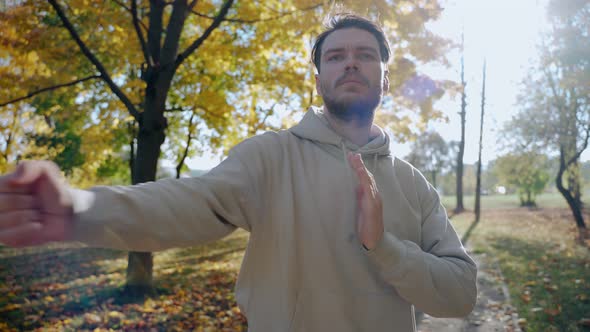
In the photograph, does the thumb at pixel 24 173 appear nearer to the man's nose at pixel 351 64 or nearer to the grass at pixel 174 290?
the man's nose at pixel 351 64

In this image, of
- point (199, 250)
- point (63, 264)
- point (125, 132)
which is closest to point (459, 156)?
point (199, 250)

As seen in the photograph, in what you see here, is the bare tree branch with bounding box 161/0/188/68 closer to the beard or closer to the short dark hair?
the short dark hair

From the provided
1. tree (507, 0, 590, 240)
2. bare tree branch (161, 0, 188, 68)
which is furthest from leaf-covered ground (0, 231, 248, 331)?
tree (507, 0, 590, 240)

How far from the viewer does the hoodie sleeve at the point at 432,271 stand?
4.99 ft

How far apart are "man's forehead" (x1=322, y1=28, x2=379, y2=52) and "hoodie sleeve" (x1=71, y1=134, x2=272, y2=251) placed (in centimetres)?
70

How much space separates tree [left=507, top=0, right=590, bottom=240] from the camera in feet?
30.8

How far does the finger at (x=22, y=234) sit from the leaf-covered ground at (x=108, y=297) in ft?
14.1

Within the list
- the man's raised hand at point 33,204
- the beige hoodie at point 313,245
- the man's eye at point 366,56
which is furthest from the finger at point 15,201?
the man's eye at point 366,56

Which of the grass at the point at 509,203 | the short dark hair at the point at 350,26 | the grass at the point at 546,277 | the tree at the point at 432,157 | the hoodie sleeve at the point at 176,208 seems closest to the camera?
the hoodie sleeve at the point at 176,208

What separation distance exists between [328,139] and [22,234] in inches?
50.1

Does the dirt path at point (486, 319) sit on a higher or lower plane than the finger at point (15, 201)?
lower

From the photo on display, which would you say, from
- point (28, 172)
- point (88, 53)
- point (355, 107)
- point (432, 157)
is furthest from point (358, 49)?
point (432, 157)

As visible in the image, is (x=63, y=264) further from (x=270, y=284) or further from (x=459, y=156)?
(x=459, y=156)

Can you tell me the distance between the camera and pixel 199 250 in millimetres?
12031
